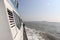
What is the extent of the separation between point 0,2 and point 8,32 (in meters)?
0.31

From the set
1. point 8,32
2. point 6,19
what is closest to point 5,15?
point 6,19

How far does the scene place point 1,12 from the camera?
1.24 meters

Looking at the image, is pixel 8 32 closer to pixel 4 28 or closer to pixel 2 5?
pixel 4 28

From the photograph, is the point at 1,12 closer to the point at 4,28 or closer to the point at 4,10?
the point at 4,10

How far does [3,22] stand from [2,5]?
6.6 inches

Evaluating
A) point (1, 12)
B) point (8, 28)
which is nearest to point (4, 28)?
point (8, 28)

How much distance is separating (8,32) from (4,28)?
0.06 meters

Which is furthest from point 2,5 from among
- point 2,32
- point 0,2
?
point 2,32

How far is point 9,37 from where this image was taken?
1.26 meters

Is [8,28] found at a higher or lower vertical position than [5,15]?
lower

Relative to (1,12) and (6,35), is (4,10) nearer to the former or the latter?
(1,12)

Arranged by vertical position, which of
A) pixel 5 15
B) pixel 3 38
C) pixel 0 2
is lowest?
pixel 3 38

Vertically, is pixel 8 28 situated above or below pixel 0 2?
below

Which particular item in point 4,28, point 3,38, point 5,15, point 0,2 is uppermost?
point 0,2
